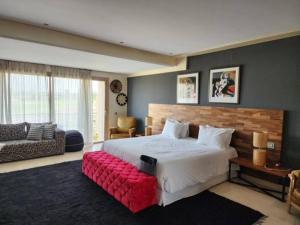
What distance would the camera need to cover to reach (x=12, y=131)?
4648 millimetres

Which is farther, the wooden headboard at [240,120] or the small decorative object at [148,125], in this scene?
the small decorative object at [148,125]

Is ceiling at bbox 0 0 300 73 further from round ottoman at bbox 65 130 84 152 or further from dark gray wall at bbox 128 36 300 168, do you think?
round ottoman at bbox 65 130 84 152

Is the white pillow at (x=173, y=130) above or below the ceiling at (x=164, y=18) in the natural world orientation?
below

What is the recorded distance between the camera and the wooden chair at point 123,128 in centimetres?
597

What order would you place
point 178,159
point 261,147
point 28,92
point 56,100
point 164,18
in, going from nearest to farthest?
point 164,18, point 178,159, point 261,147, point 28,92, point 56,100

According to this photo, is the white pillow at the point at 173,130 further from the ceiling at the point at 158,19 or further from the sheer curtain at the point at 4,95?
the sheer curtain at the point at 4,95

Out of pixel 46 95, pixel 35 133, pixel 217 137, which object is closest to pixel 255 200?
pixel 217 137

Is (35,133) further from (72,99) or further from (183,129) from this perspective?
(183,129)

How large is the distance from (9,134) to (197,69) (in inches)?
185

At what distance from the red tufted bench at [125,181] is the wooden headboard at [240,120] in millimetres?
2050

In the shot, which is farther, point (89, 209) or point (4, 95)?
point (4, 95)

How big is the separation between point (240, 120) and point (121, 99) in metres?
4.22

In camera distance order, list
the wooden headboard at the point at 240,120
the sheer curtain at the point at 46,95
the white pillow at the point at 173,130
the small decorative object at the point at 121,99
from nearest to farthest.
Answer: the wooden headboard at the point at 240,120, the white pillow at the point at 173,130, the sheer curtain at the point at 46,95, the small decorative object at the point at 121,99

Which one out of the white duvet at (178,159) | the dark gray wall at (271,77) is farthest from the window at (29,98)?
the dark gray wall at (271,77)
